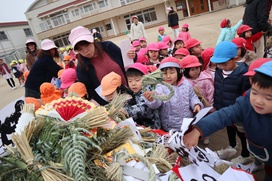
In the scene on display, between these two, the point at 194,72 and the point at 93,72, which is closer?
the point at 93,72

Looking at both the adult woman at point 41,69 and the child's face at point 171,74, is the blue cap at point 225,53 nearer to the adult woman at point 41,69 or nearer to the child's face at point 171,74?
the child's face at point 171,74

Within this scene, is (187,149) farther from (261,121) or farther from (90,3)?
(90,3)

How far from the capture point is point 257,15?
322 cm

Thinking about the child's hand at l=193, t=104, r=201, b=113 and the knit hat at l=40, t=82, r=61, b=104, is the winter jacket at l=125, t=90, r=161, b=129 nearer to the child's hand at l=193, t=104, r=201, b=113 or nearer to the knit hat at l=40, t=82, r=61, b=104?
the child's hand at l=193, t=104, r=201, b=113

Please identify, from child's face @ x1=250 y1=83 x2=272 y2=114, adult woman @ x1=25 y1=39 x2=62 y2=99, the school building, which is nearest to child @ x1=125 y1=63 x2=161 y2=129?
child's face @ x1=250 y1=83 x2=272 y2=114

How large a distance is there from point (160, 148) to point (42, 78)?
8.32 ft

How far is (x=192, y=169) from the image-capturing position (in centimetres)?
96

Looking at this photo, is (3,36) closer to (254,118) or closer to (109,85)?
(109,85)

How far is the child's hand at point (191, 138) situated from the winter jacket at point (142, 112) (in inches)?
36.2

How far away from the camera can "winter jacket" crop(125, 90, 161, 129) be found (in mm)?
1950

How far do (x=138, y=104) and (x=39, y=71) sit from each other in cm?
184

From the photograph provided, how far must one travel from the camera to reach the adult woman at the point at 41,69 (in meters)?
2.91

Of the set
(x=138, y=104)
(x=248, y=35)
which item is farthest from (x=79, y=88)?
(x=248, y=35)

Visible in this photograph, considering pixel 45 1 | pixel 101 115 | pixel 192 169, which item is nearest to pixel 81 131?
pixel 101 115
